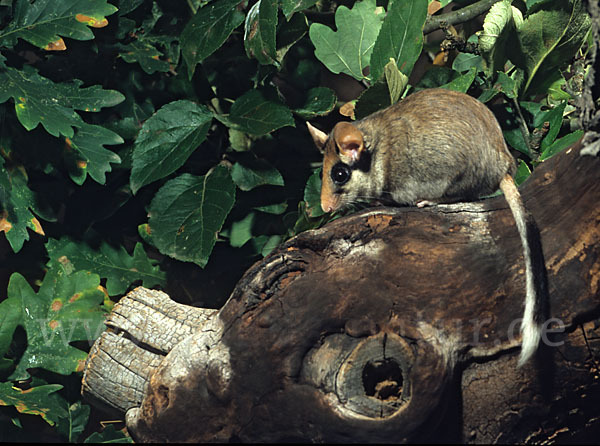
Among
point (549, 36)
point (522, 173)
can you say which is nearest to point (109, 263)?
point (522, 173)

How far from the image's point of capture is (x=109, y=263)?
255 centimetres

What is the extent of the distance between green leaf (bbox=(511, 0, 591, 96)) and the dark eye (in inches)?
31.8

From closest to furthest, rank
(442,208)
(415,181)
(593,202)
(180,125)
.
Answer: (593,202) → (442,208) → (415,181) → (180,125)

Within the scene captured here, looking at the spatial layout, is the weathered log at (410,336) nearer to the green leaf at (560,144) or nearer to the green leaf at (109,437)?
the green leaf at (109,437)

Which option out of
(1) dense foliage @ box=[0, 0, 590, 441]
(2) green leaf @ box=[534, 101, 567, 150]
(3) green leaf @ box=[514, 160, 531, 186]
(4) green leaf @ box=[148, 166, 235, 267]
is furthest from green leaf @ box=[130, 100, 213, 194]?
(2) green leaf @ box=[534, 101, 567, 150]

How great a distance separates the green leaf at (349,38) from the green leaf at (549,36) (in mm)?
536

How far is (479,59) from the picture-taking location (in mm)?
2582

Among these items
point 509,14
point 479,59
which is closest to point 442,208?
point 509,14

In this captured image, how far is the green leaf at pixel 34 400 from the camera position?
219 centimetres

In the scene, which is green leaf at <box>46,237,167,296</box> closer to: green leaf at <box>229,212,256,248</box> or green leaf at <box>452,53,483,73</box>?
green leaf at <box>229,212,256,248</box>

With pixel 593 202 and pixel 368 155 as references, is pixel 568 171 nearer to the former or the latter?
pixel 593 202

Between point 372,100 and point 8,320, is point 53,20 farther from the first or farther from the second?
point 372,100

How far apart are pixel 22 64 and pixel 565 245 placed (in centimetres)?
208

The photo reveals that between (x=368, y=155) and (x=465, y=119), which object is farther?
(x=368, y=155)
